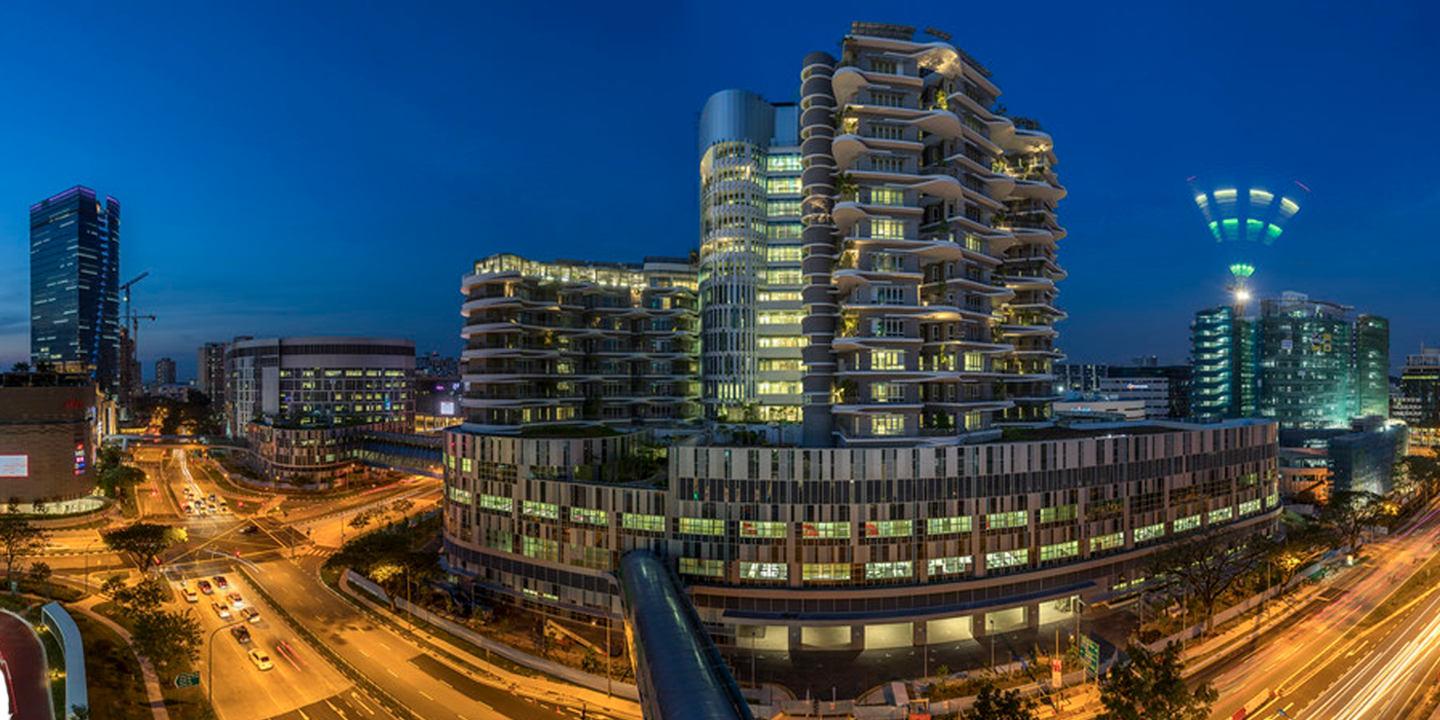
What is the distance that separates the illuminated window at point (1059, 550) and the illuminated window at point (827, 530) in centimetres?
2079

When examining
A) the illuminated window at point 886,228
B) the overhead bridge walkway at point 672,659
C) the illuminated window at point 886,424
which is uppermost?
the illuminated window at point 886,228

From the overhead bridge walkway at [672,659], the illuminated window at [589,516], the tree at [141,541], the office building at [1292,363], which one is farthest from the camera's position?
the office building at [1292,363]

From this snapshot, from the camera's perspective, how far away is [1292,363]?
170 meters

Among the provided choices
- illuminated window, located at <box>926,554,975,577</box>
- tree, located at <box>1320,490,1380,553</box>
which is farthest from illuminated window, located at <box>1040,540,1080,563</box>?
tree, located at <box>1320,490,1380,553</box>

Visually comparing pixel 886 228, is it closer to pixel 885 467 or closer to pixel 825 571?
pixel 885 467

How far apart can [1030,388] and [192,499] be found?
486ft

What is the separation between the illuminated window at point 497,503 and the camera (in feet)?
235

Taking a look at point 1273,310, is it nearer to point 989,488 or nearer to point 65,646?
point 989,488

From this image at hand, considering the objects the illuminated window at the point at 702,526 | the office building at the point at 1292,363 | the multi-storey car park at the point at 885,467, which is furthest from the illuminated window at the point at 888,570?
the office building at the point at 1292,363

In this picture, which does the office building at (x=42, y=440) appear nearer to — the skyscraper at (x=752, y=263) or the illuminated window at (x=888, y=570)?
the skyscraper at (x=752, y=263)

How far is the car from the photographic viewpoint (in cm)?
5588

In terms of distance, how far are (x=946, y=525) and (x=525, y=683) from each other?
3895 cm

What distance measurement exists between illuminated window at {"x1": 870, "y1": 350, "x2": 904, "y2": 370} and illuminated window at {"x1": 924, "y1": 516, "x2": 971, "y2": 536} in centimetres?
1754

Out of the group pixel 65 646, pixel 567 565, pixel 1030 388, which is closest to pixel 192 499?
pixel 65 646
